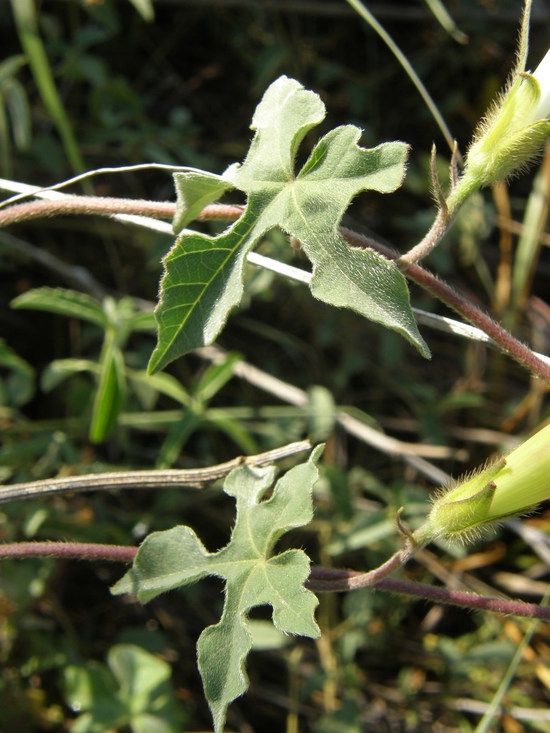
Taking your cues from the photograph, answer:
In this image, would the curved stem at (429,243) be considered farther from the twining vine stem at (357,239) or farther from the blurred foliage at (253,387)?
the blurred foliage at (253,387)

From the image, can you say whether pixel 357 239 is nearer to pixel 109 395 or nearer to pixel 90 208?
pixel 90 208

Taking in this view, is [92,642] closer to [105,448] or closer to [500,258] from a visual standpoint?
[105,448]

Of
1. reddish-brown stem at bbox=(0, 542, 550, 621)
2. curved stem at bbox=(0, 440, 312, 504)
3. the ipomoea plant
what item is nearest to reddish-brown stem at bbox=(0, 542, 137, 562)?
reddish-brown stem at bbox=(0, 542, 550, 621)

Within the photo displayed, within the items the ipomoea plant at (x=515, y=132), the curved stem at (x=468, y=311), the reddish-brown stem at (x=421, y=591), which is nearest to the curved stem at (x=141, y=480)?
the reddish-brown stem at (x=421, y=591)

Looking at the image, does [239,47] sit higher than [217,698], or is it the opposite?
[239,47]

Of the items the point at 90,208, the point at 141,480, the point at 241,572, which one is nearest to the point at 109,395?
the point at 141,480

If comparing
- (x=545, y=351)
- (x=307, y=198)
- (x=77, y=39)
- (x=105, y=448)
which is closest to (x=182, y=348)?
(x=307, y=198)

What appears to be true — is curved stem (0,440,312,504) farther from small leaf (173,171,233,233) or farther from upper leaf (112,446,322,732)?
small leaf (173,171,233,233)
